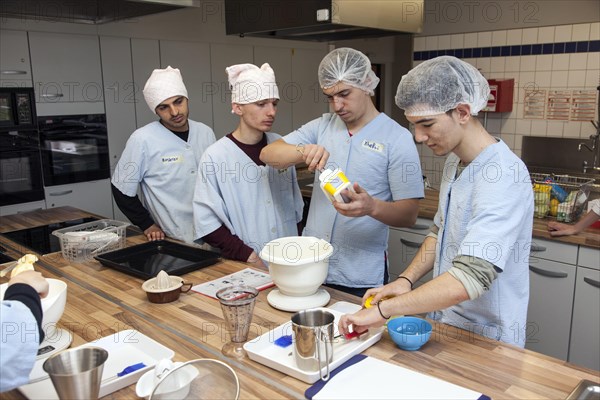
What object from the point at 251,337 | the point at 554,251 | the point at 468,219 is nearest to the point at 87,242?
the point at 251,337

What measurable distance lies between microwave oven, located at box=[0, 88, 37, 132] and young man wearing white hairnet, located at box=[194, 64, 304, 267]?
2.04 metres

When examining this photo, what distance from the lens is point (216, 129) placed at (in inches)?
178

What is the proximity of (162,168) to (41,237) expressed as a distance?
67 centimetres

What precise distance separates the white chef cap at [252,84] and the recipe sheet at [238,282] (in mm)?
699

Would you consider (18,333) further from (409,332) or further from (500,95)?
(500,95)

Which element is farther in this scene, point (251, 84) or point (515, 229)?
point (251, 84)

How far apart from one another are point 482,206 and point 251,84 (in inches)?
43.9

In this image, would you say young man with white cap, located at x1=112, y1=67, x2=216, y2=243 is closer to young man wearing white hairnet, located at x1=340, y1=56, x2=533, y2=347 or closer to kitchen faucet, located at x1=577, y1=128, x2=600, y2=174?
young man wearing white hairnet, located at x1=340, y1=56, x2=533, y2=347

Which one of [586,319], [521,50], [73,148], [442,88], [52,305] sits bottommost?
[586,319]

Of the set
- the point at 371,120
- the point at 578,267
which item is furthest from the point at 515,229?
the point at 578,267

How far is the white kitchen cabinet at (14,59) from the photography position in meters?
3.28

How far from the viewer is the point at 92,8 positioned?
8.22ft

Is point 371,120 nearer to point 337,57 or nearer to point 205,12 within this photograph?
point 337,57

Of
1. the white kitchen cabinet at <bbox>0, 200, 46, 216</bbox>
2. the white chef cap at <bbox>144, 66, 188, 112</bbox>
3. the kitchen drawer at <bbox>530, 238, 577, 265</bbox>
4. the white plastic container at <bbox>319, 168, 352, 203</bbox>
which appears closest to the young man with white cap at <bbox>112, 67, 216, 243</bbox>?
the white chef cap at <bbox>144, 66, 188, 112</bbox>
